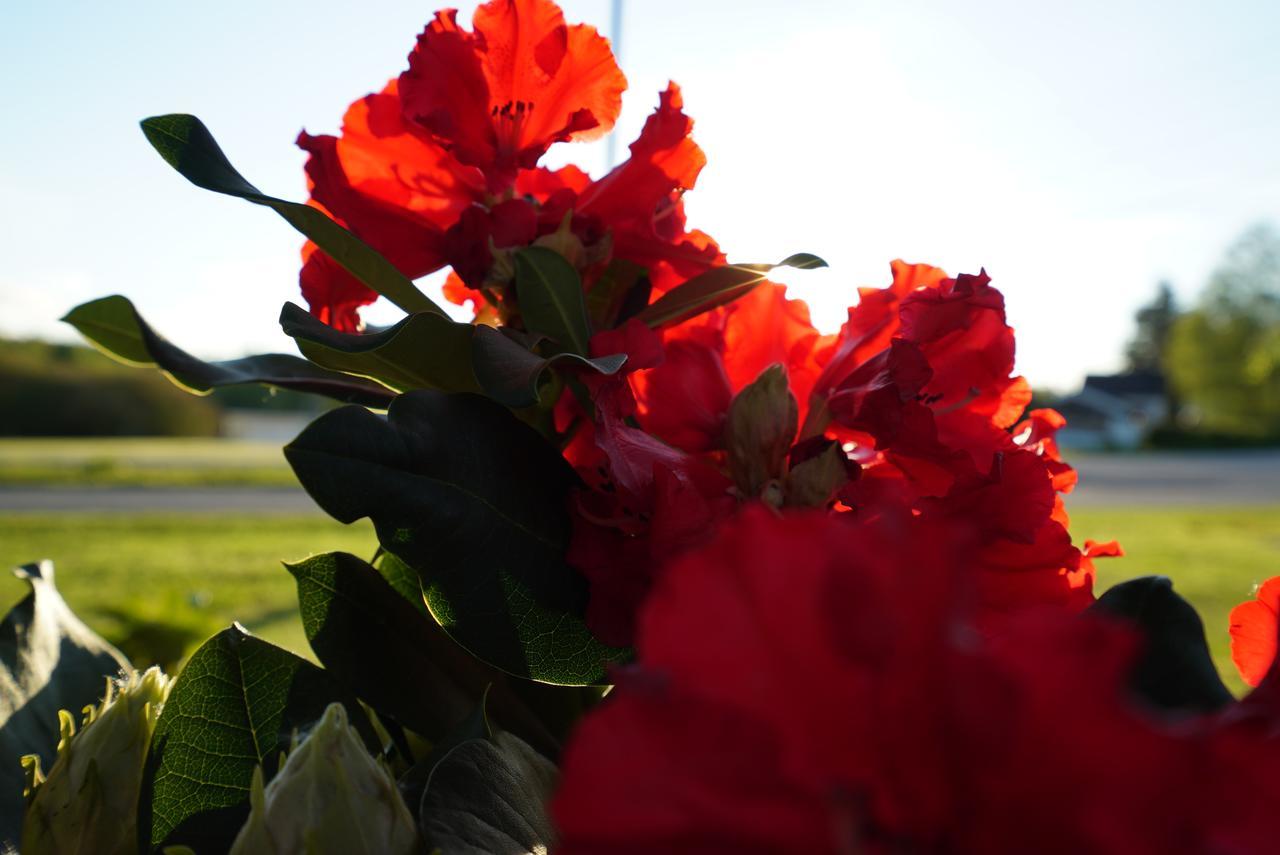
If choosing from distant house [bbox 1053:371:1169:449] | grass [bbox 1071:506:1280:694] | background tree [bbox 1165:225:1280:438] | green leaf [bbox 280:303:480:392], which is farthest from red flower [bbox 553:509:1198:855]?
distant house [bbox 1053:371:1169:449]

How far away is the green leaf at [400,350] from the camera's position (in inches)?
16.9

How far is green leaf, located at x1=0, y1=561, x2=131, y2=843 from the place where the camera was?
470mm

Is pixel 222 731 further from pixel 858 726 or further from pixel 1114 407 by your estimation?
pixel 1114 407

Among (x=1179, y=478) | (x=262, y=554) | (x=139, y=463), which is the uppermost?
(x=139, y=463)

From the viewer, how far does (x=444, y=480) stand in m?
0.40

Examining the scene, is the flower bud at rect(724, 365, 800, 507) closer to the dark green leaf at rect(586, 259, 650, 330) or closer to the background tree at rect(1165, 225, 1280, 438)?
the dark green leaf at rect(586, 259, 650, 330)

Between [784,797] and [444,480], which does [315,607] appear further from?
[784,797]

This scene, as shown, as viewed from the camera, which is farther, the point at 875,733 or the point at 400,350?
the point at 400,350

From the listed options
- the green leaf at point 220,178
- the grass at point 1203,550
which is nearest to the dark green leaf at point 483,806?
the green leaf at point 220,178

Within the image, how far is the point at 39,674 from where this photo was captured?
520 mm

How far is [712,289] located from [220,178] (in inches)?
9.5

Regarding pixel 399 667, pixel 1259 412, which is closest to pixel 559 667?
pixel 399 667

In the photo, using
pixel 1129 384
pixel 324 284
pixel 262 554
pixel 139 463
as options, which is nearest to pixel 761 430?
pixel 324 284

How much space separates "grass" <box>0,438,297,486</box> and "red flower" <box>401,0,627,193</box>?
448 inches
